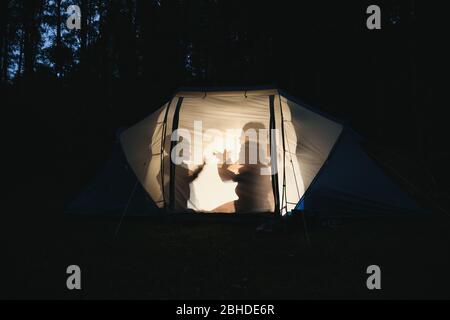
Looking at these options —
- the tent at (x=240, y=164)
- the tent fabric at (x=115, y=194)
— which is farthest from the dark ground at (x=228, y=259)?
the tent at (x=240, y=164)

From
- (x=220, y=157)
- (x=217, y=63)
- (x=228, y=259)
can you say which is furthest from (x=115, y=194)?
(x=217, y=63)

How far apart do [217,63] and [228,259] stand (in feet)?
57.7

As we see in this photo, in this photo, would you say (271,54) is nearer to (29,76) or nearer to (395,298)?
(29,76)

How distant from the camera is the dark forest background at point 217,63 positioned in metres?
16.2

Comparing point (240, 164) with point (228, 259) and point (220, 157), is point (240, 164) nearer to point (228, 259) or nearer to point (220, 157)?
point (220, 157)

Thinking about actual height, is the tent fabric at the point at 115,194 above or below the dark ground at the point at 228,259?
above

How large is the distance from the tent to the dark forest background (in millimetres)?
8261

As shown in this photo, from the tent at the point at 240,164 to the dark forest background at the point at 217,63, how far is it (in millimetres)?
8261

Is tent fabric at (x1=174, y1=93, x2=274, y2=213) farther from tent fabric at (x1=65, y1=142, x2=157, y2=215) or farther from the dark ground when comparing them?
tent fabric at (x1=65, y1=142, x2=157, y2=215)

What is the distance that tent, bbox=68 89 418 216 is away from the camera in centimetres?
618

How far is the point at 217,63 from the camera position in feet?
68.0

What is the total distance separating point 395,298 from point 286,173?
323 centimetres

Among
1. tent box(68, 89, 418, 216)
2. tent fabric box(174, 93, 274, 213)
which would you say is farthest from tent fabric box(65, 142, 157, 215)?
tent fabric box(174, 93, 274, 213)

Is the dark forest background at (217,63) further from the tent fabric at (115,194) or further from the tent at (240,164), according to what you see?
the tent at (240,164)
